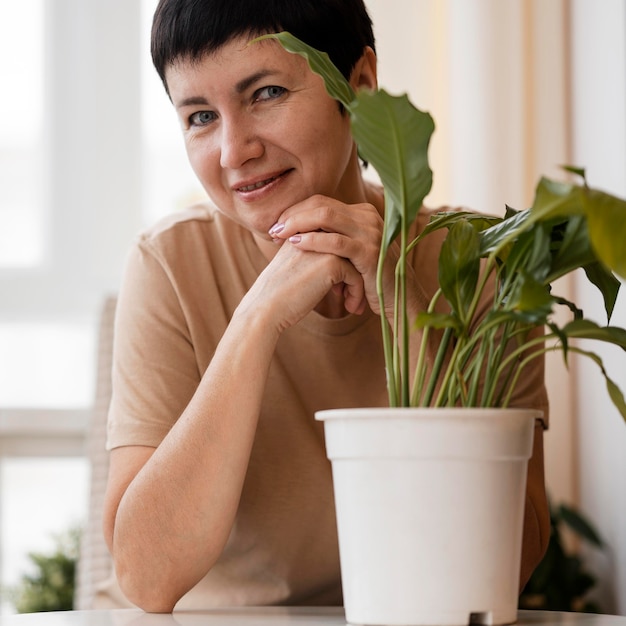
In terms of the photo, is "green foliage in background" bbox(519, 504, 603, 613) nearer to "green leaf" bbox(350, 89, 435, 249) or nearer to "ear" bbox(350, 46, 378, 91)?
"ear" bbox(350, 46, 378, 91)

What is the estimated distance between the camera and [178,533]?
3.13ft

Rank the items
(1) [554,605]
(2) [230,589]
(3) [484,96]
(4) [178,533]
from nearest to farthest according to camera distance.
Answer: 1. (4) [178,533]
2. (2) [230,589]
3. (1) [554,605]
4. (3) [484,96]

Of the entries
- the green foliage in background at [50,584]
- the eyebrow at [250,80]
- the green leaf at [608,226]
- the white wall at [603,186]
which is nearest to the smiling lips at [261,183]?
the eyebrow at [250,80]

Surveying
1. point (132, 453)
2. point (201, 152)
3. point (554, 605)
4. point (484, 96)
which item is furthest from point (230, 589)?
point (484, 96)

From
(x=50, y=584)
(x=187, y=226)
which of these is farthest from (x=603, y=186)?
(x=50, y=584)

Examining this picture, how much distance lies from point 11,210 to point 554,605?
1890 mm

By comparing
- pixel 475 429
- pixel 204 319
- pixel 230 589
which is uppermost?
pixel 204 319

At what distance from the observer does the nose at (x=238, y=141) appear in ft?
3.47

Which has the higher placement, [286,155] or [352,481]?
[286,155]

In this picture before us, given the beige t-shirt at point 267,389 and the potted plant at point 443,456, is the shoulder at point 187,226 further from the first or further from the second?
the potted plant at point 443,456

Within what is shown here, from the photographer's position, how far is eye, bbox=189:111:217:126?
1097 mm

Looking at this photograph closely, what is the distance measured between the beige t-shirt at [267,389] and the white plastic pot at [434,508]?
463 millimetres

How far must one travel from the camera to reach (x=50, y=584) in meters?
2.21

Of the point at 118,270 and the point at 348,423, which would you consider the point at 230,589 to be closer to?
the point at 348,423
